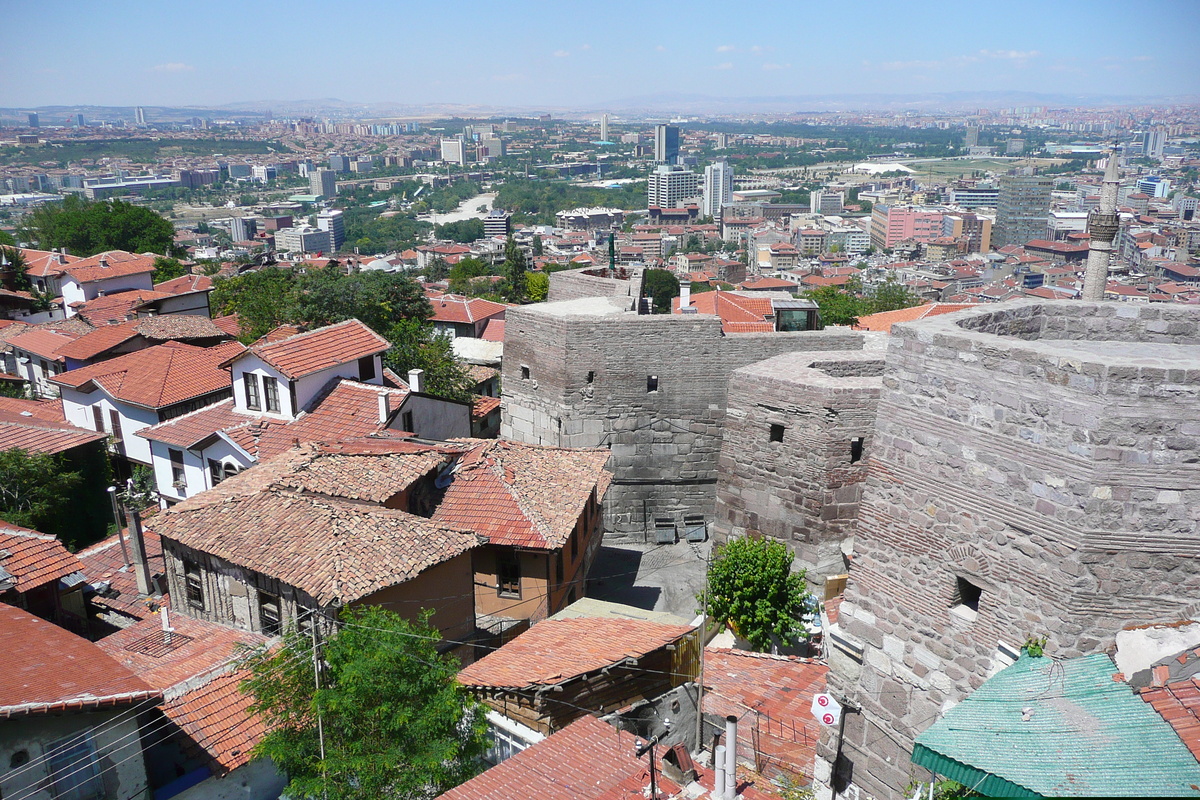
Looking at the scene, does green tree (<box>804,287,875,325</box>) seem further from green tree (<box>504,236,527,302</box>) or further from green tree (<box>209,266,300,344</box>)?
green tree (<box>209,266,300,344</box>)

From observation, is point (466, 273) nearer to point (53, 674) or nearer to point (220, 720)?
point (220, 720)

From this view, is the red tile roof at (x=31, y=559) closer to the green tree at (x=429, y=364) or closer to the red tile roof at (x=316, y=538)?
the red tile roof at (x=316, y=538)

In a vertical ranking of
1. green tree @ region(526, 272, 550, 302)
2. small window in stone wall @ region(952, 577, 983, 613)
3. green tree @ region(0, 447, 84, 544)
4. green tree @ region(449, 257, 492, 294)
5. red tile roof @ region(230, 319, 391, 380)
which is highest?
small window in stone wall @ region(952, 577, 983, 613)

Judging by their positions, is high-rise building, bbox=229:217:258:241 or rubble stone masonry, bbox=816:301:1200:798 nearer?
rubble stone masonry, bbox=816:301:1200:798

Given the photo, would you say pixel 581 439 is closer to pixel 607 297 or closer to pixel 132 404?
pixel 607 297

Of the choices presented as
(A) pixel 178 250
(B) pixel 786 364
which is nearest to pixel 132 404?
(B) pixel 786 364

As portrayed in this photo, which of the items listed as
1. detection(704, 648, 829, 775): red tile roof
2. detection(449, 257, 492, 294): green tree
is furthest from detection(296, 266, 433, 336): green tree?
detection(449, 257, 492, 294): green tree

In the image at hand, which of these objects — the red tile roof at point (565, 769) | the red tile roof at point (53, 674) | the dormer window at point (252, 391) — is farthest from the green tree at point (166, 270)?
the red tile roof at point (565, 769)
